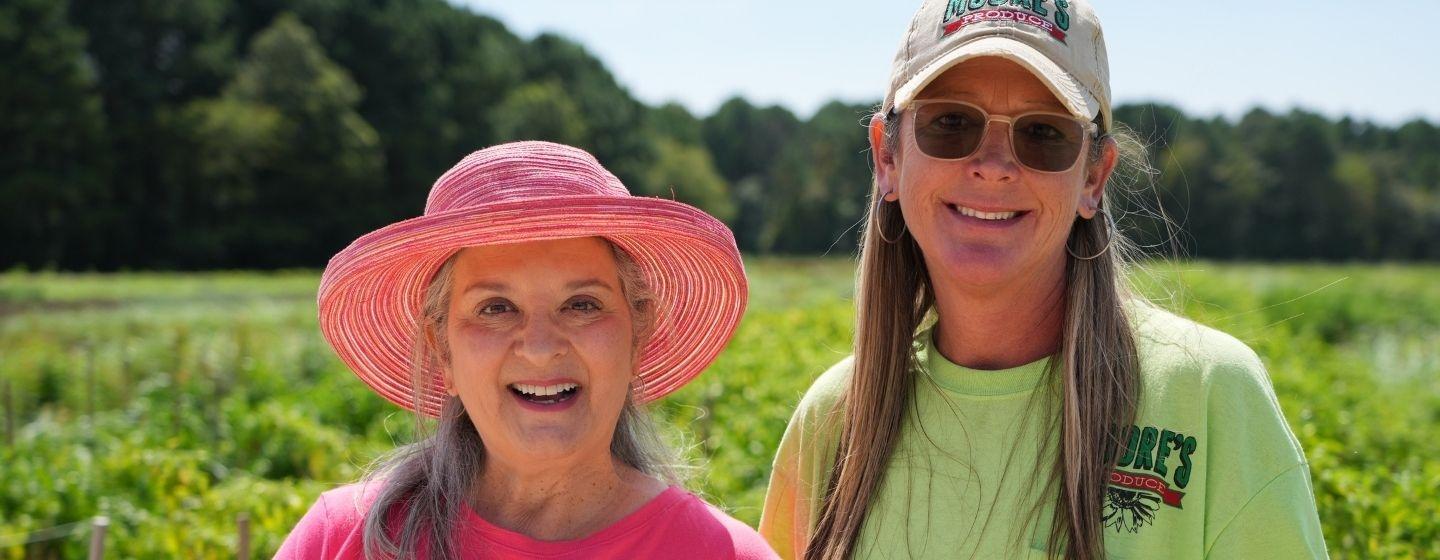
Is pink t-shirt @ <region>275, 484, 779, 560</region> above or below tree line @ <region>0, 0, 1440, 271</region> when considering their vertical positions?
below

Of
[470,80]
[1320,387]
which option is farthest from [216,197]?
[1320,387]

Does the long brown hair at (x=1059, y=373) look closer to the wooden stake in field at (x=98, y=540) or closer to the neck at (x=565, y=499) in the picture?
the neck at (x=565, y=499)

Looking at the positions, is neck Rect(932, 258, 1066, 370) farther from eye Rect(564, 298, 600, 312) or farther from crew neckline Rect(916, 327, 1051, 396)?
eye Rect(564, 298, 600, 312)

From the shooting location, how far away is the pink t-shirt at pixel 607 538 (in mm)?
1897

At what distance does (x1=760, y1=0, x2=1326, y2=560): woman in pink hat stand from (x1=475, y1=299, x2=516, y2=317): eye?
0.74 meters

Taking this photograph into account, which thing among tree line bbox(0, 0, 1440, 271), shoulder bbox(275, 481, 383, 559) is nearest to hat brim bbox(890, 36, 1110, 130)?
shoulder bbox(275, 481, 383, 559)

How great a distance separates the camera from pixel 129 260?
47.5 m

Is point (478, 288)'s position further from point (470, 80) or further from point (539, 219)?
point (470, 80)

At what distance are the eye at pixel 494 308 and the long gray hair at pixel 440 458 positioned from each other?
113 mm

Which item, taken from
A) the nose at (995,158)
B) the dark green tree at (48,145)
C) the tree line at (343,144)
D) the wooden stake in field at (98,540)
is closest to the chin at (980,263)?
the nose at (995,158)

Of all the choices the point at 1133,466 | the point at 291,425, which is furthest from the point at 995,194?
the point at 291,425

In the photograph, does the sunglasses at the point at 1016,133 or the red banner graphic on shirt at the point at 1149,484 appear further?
the sunglasses at the point at 1016,133

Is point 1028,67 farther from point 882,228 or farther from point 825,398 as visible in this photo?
point 825,398

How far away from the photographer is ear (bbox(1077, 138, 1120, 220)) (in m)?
2.03
